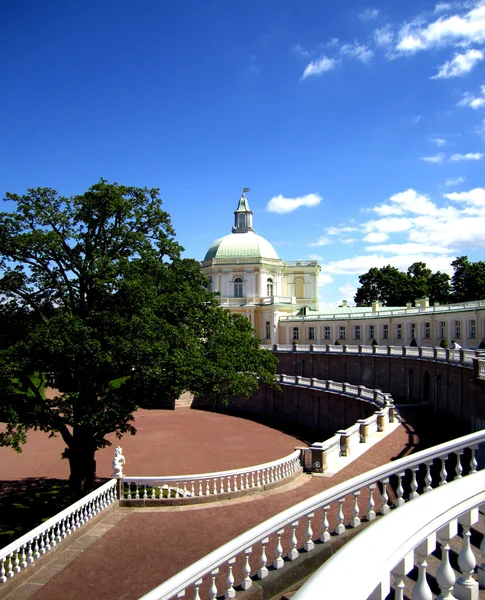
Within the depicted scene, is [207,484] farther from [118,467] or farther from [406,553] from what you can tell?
[406,553]

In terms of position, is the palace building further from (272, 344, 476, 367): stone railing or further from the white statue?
the white statue

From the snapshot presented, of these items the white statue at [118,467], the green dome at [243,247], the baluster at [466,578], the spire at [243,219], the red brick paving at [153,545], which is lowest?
the red brick paving at [153,545]

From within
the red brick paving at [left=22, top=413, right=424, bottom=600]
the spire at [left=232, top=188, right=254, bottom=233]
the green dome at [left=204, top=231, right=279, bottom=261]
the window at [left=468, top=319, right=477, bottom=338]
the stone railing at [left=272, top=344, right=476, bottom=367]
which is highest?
the spire at [left=232, top=188, right=254, bottom=233]

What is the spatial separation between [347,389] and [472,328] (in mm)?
12982

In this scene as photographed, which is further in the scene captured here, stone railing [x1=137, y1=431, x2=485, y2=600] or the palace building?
the palace building

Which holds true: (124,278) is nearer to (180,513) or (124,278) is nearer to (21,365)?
(21,365)

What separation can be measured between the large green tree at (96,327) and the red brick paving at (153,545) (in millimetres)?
4081

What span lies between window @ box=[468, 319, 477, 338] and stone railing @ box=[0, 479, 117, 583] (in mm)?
33306

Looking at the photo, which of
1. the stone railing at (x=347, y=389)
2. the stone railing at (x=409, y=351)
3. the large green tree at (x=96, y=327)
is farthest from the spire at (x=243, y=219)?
the large green tree at (x=96, y=327)

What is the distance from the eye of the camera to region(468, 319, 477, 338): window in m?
38.8

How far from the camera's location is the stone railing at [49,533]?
10.4 metres

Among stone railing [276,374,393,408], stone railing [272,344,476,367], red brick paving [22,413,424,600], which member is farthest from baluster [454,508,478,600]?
stone railing [276,374,393,408]

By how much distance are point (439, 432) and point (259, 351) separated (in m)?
10.3

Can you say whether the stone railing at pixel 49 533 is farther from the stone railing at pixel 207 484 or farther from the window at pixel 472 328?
the window at pixel 472 328
